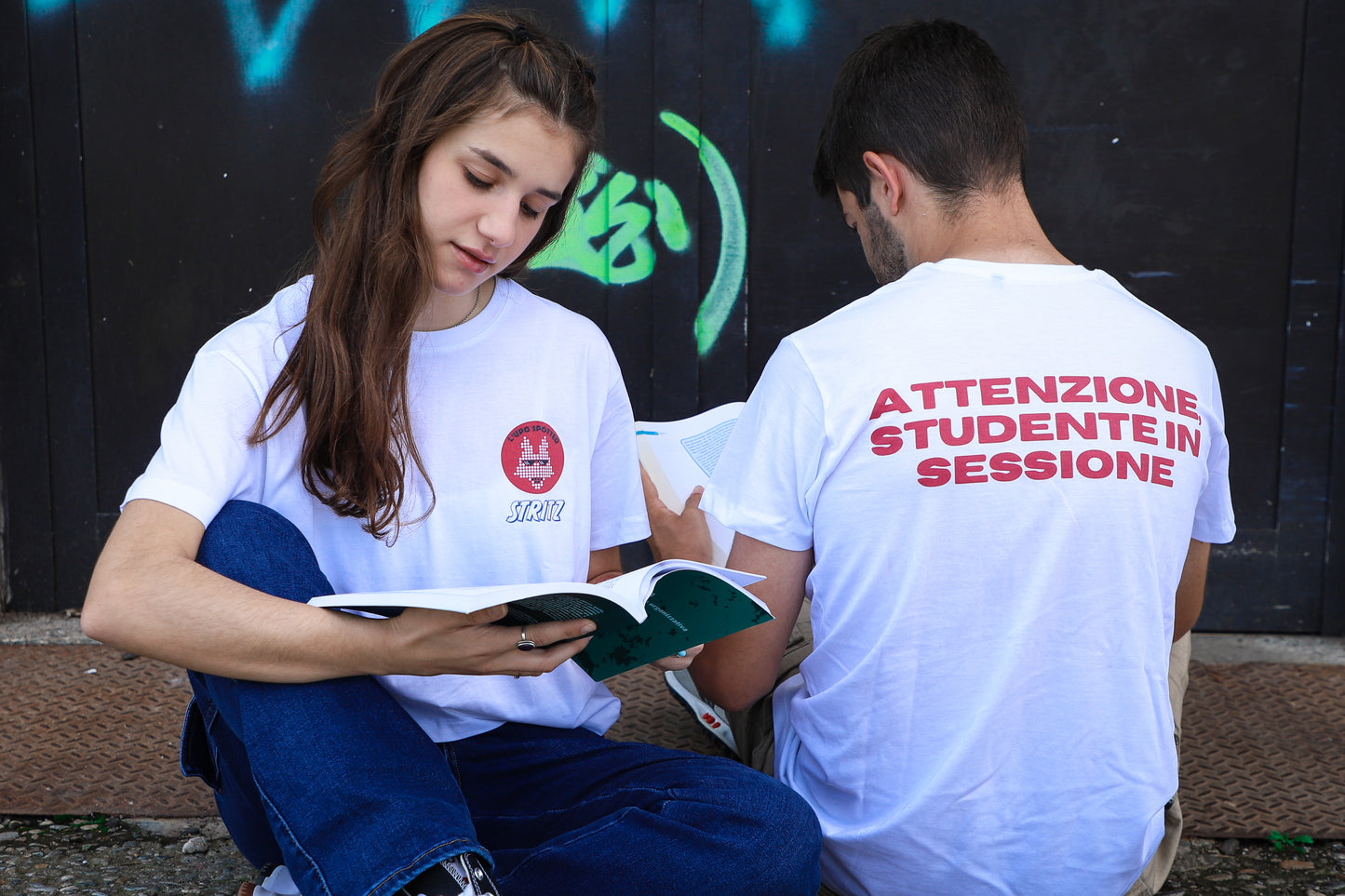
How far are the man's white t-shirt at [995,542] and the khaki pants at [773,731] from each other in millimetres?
246

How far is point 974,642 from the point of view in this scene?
1.26 m

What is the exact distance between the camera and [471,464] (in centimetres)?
155

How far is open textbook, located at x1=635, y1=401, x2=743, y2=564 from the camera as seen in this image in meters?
1.86

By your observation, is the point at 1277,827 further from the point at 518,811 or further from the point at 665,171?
the point at 665,171

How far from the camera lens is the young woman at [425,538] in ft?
4.07

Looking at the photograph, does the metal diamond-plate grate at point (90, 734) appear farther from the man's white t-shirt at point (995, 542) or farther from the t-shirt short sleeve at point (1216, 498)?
the t-shirt short sleeve at point (1216, 498)

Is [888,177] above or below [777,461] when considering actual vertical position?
above

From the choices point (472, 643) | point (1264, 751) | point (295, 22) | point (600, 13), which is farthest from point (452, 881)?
point (295, 22)

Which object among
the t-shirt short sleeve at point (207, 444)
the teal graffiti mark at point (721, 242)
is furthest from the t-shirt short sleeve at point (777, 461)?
the teal graffiti mark at point (721, 242)

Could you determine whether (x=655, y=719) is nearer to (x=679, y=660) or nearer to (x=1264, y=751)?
(x=679, y=660)

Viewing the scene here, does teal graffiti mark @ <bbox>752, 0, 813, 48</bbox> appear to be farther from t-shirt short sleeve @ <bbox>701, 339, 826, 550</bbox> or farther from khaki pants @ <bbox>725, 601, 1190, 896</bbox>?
t-shirt short sleeve @ <bbox>701, 339, 826, 550</bbox>

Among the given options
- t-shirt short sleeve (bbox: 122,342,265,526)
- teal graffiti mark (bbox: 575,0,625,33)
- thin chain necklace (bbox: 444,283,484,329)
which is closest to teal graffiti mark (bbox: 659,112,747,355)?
teal graffiti mark (bbox: 575,0,625,33)

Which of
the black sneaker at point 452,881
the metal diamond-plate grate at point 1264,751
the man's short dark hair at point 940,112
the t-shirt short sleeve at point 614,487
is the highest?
the man's short dark hair at point 940,112

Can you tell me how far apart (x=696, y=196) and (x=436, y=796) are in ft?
6.71
